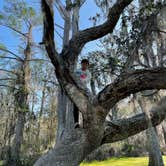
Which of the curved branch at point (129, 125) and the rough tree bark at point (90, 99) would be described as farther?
the curved branch at point (129, 125)

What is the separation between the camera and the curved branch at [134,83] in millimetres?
2791

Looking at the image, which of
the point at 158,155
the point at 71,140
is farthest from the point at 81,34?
the point at 158,155

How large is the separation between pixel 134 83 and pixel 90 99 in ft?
1.81

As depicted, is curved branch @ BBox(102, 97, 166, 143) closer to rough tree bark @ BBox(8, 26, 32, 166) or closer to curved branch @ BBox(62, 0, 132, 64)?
curved branch @ BBox(62, 0, 132, 64)

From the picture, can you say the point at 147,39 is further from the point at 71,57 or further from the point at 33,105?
the point at 33,105

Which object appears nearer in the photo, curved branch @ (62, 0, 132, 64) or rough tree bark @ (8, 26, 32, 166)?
curved branch @ (62, 0, 132, 64)

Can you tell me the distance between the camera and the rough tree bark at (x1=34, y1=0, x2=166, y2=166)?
2.85 m

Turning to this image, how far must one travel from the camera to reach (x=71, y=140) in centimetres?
305

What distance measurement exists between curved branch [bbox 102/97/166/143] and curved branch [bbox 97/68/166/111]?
570mm

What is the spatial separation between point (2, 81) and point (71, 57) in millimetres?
10133

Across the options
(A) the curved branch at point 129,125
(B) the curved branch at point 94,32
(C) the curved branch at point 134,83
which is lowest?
(A) the curved branch at point 129,125

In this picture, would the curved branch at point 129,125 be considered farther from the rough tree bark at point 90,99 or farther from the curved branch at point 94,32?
the curved branch at point 94,32

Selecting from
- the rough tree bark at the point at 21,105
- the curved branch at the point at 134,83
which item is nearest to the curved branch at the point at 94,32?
the curved branch at the point at 134,83

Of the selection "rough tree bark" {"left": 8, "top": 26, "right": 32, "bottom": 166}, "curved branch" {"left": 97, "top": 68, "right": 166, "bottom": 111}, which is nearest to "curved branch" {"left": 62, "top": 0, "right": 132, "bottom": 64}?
"curved branch" {"left": 97, "top": 68, "right": 166, "bottom": 111}
